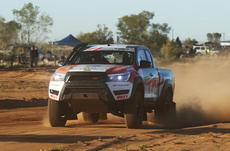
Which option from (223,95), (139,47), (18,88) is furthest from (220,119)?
(18,88)

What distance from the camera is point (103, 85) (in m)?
8.48

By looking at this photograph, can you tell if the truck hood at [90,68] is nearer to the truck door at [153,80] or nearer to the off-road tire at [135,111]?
the off-road tire at [135,111]

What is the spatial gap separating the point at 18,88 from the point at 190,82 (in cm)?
898

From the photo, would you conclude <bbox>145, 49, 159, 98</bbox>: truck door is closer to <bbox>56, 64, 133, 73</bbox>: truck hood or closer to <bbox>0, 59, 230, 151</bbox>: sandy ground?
<bbox>0, 59, 230, 151</bbox>: sandy ground

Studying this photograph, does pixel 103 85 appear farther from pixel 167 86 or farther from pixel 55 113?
pixel 167 86

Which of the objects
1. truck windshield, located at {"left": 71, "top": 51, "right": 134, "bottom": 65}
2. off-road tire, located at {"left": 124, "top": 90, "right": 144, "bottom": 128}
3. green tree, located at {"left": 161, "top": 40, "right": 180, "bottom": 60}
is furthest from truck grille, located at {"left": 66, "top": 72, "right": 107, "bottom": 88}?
green tree, located at {"left": 161, "top": 40, "right": 180, "bottom": 60}

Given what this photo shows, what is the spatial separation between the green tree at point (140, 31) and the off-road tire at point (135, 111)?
5642 centimetres

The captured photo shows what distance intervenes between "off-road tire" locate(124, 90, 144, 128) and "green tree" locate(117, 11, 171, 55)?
56416 mm

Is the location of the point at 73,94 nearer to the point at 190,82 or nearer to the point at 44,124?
the point at 44,124

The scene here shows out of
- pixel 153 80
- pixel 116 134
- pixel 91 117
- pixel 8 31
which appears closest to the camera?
pixel 116 134

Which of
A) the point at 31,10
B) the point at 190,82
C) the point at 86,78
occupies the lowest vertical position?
the point at 190,82

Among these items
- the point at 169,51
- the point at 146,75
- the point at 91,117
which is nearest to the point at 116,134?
the point at 146,75

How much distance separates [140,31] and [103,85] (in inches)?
2327

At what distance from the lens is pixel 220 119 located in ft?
41.2
